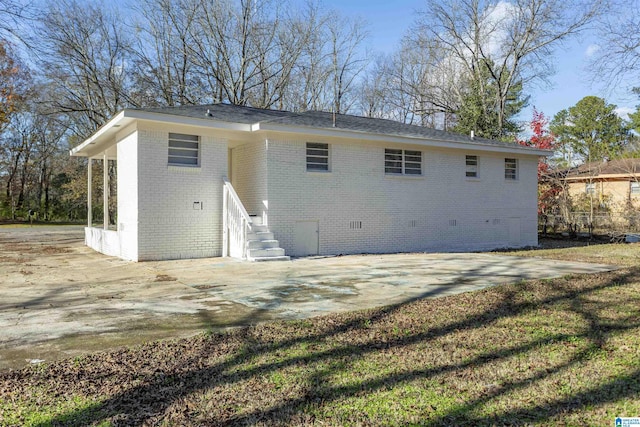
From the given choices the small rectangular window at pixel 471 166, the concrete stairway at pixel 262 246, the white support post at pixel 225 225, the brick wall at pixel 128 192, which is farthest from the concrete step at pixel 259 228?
the small rectangular window at pixel 471 166

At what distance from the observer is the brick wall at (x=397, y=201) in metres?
12.1

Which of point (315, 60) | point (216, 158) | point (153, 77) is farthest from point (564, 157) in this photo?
point (216, 158)

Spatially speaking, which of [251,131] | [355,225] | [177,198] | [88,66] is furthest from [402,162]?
[88,66]

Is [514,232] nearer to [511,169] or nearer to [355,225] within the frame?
[511,169]

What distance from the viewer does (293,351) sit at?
151 inches

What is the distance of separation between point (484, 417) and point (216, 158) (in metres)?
10.2

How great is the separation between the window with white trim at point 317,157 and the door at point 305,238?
155cm

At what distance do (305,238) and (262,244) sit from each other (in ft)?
5.71

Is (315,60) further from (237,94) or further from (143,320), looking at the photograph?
(143,320)

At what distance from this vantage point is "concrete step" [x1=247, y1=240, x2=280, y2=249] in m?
10.7

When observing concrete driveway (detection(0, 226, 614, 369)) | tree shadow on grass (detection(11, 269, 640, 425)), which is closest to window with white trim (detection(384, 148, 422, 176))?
concrete driveway (detection(0, 226, 614, 369))

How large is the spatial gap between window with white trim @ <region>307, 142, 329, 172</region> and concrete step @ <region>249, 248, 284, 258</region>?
2.66 metres

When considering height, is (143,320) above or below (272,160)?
below

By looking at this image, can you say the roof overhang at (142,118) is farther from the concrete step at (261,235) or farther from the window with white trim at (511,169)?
the window with white trim at (511,169)
